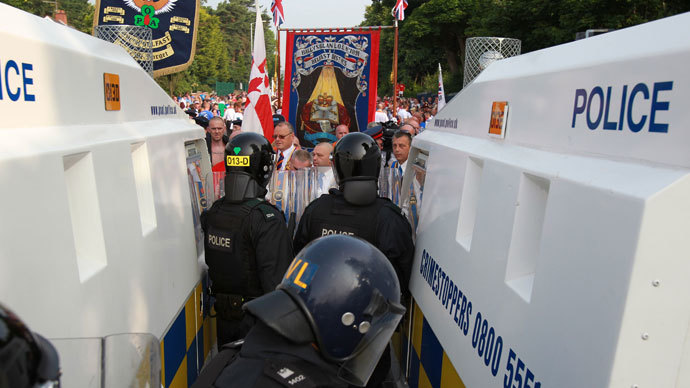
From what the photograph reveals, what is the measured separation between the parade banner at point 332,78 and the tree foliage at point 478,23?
14.4 meters

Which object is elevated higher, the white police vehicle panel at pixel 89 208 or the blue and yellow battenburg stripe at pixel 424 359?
the white police vehicle panel at pixel 89 208

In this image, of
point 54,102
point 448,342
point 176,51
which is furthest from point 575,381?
point 176,51

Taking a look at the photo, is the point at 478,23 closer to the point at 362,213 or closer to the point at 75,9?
the point at 362,213

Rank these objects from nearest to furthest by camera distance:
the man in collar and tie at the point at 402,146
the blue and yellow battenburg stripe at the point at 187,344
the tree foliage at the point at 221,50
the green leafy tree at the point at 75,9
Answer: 1. the blue and yellow battenburg stripe at the point at 187,344
2. the man in collar and tie at the point at 402,146
3. the tree foliage at the point at 221,50
4. the green leafy tree at the point at 75,9

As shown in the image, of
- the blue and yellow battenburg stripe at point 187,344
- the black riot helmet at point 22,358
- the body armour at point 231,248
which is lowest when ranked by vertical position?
the blue and yellow battenburg stripe at point 187,344

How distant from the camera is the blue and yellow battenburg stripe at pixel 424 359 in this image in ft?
8.57

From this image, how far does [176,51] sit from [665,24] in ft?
Answer: 16.5

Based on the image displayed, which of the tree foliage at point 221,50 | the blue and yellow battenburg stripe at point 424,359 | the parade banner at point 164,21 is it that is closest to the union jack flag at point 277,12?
the parade banner at point 164,21

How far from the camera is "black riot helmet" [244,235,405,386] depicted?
1564 mm

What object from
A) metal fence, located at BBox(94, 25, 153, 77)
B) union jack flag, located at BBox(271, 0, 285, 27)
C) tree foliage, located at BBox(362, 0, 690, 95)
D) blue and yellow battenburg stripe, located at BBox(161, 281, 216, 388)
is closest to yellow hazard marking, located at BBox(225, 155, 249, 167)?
blue and yellow battenburg stripe, located at BBox(161, 281, 216, 388)

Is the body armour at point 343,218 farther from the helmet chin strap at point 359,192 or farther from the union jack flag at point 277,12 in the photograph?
the union jack flag at point 277,12

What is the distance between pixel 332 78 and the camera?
10055 millimetres

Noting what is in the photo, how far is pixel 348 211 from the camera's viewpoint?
386 cm

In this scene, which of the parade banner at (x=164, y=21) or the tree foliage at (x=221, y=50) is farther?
the tree foliage at (x=221, y=50)
